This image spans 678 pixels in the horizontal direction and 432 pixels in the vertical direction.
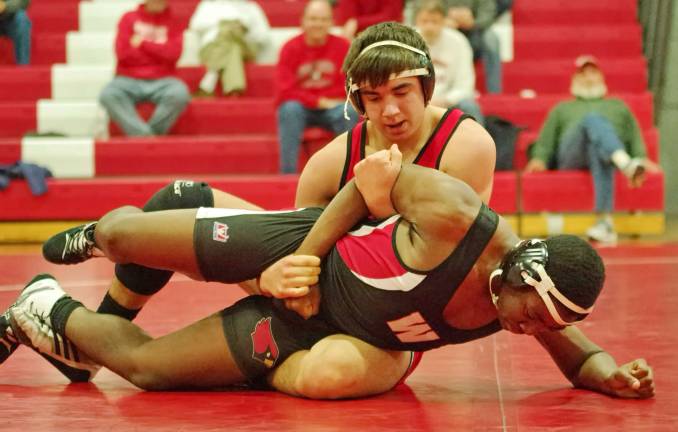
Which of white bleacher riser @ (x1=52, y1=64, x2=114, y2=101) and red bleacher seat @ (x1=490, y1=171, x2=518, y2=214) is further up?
white bleacher riser @ (x1=52, y1=64, x2=114, y2=101)

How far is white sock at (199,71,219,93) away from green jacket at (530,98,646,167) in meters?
2.36

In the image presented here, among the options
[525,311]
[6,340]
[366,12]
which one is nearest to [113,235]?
[6,340]

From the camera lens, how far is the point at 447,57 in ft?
25.4

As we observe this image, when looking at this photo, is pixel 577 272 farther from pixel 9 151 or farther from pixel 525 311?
pixel 9 151

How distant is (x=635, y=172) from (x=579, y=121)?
507mm

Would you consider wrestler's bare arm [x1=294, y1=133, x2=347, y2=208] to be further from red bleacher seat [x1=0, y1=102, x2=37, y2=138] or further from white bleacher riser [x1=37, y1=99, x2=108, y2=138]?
red bleacher seat [x1=0, y1=102, x2=37, y2=138]

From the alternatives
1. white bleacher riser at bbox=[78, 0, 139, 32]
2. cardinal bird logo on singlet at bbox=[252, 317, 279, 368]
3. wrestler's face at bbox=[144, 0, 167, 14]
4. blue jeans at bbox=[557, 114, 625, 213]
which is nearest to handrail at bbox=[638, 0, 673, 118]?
blue jeans at bbox=[557, 114, 625, 213]

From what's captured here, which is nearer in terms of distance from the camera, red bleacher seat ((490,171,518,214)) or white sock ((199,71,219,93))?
red bleacher seat ((490,171,518,214))

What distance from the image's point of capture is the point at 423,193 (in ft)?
9.77

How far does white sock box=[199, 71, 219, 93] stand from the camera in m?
8.31

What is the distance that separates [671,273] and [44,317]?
3313mm

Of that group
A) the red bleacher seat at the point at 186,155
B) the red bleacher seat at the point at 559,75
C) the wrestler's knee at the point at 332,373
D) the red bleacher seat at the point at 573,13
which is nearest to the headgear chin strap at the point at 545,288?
the wrestler's knee at the point at 332,373

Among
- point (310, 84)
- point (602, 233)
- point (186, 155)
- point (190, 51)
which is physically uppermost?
point (190, 51)

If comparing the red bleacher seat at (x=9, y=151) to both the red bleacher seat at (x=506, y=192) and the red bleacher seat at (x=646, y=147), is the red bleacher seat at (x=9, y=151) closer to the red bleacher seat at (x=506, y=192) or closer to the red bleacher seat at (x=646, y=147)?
the red bleacher seat at (x=506, y=192)
